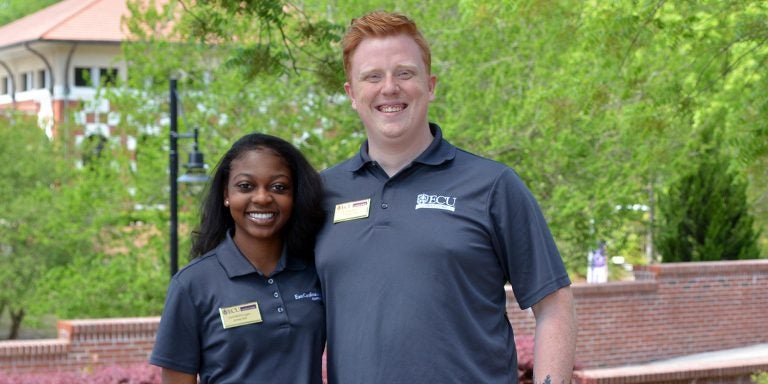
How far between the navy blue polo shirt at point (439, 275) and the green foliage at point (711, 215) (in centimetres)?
1714

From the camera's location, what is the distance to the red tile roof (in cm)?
3903

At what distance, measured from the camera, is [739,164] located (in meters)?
9.62

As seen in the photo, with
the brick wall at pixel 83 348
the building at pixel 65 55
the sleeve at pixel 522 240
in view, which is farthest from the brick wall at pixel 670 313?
the building at pixel 65 55

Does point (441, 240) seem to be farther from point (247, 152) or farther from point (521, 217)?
point (247, 152)

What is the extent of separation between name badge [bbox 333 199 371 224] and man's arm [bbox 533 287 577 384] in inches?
22.4

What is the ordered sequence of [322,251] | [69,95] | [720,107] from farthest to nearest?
[69,95] < [720,107] < [322,251]

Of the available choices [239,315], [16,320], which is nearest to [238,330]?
[239,315]

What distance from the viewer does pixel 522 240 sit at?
11.9 feet

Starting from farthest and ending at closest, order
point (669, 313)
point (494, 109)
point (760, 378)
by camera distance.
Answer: point (494, 109) < point (669, 313) < point (760, 378)

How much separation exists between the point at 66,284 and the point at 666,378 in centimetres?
1256

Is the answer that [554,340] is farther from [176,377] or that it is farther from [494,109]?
[494,109]

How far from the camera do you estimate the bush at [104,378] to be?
8.63 meters

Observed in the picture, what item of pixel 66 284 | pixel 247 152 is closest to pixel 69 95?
pixel 66 284

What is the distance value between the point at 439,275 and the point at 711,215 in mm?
17750
